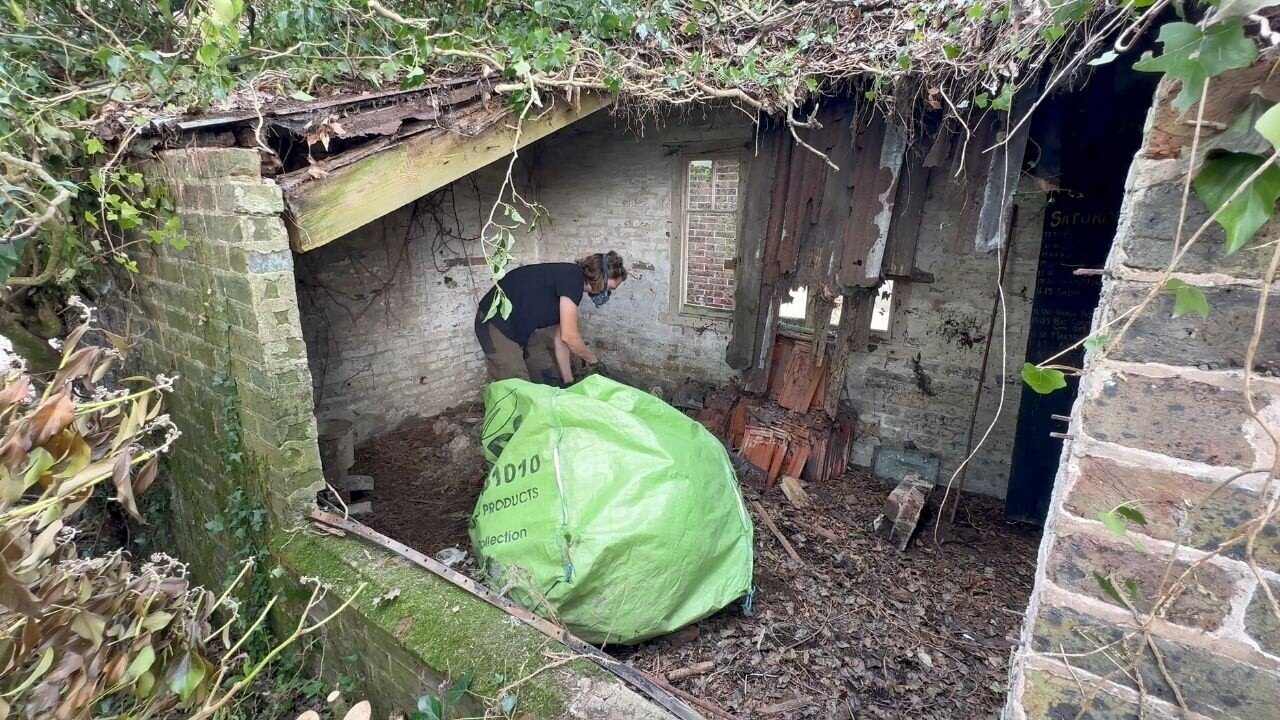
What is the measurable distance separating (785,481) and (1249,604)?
11.9 feet

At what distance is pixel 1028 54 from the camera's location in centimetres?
245

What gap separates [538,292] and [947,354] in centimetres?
326

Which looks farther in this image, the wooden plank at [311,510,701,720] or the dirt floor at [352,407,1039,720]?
the dirt floor at [352,407,1039,720]

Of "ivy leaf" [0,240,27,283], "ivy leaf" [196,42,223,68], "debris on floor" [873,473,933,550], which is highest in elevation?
"ivy leaf" [196,42,223,68]

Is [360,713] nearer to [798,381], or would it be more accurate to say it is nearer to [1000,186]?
[1000,186]

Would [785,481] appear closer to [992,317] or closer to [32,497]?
[992,317]

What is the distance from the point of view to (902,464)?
4.77 m

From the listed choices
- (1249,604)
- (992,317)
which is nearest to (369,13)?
(1249,604)

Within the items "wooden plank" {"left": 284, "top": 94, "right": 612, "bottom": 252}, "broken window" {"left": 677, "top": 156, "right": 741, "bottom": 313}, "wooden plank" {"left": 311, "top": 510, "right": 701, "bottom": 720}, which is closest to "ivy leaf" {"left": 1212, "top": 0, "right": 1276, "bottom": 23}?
"wooden plank" {"left": 311, "top": 510, "right": 701, "bottom": 720}

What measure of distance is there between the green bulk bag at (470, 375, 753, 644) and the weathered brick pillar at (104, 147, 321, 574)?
989 millimetres

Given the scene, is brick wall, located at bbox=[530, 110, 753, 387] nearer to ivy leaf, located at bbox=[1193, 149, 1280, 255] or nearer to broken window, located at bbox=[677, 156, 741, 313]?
broken window, located at bbox=[677, 156, 741, 313]

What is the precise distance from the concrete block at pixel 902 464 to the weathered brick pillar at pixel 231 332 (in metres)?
4.12

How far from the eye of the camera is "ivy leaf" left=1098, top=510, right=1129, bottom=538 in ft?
3.34

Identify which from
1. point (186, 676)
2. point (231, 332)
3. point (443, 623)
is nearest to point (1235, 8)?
point (186, 676)
